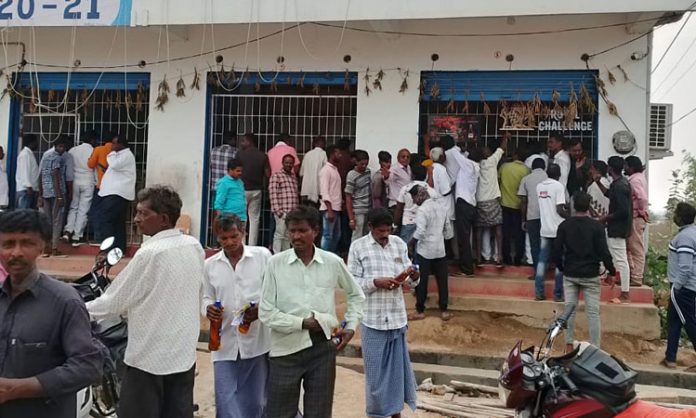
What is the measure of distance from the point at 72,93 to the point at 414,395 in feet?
26.4

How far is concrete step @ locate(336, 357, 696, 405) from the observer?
18.0 ft

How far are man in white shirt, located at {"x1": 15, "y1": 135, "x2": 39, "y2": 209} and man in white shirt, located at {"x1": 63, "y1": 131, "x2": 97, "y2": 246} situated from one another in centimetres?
77

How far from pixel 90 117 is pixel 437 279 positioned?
6.54 meters

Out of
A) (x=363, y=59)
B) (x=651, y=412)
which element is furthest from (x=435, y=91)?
(x=651, y=412)

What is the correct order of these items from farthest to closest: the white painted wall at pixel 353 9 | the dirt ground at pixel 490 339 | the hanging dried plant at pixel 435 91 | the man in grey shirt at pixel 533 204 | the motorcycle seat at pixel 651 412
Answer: the hanging dried plant at pixel 435 91 < the man in grey shirt at pixel 533 204 < the white painted wall at pixel 353 9 < the dirt ground at pixel 490 339 < the motorcycle seat at pixel 651 412

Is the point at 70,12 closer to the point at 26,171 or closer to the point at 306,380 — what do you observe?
the point at 26,171

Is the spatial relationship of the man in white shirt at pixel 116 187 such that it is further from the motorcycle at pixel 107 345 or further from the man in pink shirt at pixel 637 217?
the man in pink shirt at pixel 637 217

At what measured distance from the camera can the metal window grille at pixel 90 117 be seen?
9.47 metres

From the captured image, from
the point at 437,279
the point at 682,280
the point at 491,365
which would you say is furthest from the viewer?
the point at 437,279

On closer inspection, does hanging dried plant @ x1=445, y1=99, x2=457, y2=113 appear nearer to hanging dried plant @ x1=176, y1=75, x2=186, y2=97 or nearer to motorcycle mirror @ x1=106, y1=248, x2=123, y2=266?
hanging dried plant @ x1=176, y1=75, x2=186, y2=97

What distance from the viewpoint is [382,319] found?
4438 mm

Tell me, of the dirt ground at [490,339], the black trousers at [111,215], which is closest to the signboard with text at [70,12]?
the black trousers at [111,215]

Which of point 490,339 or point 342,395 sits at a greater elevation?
point 490,339

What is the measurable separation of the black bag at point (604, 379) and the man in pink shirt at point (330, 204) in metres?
5.33
